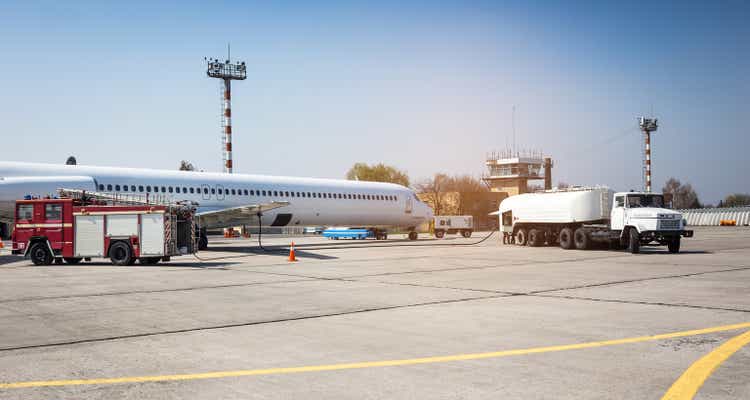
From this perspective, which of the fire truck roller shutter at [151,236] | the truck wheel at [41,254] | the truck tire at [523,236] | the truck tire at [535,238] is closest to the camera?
the fire truck roller shutter at [151,236]

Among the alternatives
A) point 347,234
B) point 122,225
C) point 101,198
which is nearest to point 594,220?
point 122,225

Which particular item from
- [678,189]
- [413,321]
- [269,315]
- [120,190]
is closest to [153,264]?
[120,190]

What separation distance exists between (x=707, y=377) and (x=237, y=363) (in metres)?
4.73

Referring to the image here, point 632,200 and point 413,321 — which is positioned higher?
point 632,200

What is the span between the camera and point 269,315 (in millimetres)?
11000

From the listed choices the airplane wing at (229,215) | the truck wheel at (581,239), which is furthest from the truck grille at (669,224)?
the airplane wing at (229,215)

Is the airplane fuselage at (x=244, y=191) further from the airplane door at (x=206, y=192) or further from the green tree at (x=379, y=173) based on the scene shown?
the green tree at (x=379, y=173)

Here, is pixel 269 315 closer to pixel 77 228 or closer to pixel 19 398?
pixel 19 398

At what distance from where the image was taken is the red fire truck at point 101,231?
22703 millimetres

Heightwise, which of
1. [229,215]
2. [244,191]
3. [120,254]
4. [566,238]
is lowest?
[120,254]

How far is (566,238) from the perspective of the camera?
31.4 m

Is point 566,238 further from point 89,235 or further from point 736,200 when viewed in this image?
point 736,200

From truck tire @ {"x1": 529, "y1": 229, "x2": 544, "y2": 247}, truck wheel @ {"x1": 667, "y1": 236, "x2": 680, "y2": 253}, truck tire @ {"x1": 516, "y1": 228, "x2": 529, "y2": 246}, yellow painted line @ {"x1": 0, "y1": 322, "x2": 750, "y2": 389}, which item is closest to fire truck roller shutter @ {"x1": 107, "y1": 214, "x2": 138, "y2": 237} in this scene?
yellow painted line @ {"x1": 0, "y1": 322, "x2": 750, "y2": 389}

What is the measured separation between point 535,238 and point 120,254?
20.1 meters
